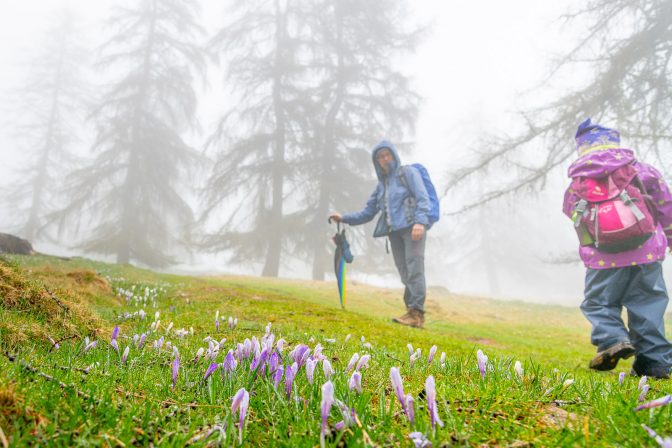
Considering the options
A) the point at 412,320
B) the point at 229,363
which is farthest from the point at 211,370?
the point at 412,320

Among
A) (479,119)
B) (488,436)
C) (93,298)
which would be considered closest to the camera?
(488,436)

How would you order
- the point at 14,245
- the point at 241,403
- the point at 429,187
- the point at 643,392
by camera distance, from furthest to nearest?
the point at 14,245, the point at 429,187, the point at 643,392, the point at 241,403

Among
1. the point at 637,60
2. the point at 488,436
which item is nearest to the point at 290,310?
the point at 488,436

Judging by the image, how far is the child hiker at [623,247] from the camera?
3.64 metres

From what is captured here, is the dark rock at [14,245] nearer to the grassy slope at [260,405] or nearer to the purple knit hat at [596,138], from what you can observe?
the grassy slope at [260,405]

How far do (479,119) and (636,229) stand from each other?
46765mm

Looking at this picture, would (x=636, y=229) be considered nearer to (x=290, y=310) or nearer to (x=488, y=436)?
(x=488, y=436)

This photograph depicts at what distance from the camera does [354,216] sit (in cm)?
718

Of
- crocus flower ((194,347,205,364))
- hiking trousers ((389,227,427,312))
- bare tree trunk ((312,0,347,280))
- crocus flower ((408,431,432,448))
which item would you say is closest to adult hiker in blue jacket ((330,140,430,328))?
hiking trousers ((389,227,427,312))

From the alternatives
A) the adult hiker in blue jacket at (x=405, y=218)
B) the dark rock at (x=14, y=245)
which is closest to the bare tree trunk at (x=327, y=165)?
the dark rock at (x=14, y=245)

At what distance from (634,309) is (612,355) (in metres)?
0.60

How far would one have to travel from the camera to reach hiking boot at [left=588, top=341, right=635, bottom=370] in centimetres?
350

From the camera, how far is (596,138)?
4156 millimetres

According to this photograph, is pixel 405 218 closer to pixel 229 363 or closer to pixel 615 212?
pixel 615 212
